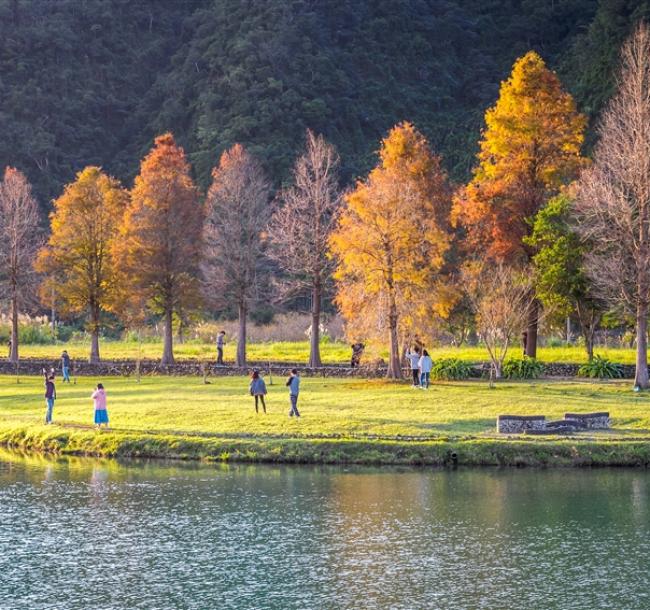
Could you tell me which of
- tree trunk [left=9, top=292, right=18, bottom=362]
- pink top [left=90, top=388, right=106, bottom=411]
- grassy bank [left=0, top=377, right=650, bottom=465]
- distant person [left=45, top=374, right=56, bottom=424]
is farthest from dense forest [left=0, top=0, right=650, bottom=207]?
pink top [left=90, top=388, right=106, bottom=411]

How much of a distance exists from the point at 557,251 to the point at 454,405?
13190 mm

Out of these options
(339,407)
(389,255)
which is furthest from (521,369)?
(339,407)

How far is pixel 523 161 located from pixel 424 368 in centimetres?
1348

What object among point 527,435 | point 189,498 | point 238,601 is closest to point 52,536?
point 189,498

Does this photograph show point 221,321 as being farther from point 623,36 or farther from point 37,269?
point 623,36

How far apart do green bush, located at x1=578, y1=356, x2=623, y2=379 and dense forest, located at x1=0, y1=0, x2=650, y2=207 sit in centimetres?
4658

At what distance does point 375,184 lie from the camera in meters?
57.1

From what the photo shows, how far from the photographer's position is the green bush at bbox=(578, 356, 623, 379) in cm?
5619

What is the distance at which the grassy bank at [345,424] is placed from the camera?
39.3m

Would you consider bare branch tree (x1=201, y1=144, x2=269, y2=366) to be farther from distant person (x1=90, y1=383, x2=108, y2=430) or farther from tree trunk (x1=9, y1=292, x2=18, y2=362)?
distant person (x1=90, y1=383, x2=108, y2=430)

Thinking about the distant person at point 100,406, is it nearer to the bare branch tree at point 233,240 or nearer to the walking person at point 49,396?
the walking person at point 49,396

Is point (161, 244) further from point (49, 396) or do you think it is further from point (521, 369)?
point (49, 396)

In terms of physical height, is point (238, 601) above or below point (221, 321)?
below

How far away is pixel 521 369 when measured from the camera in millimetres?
56406
